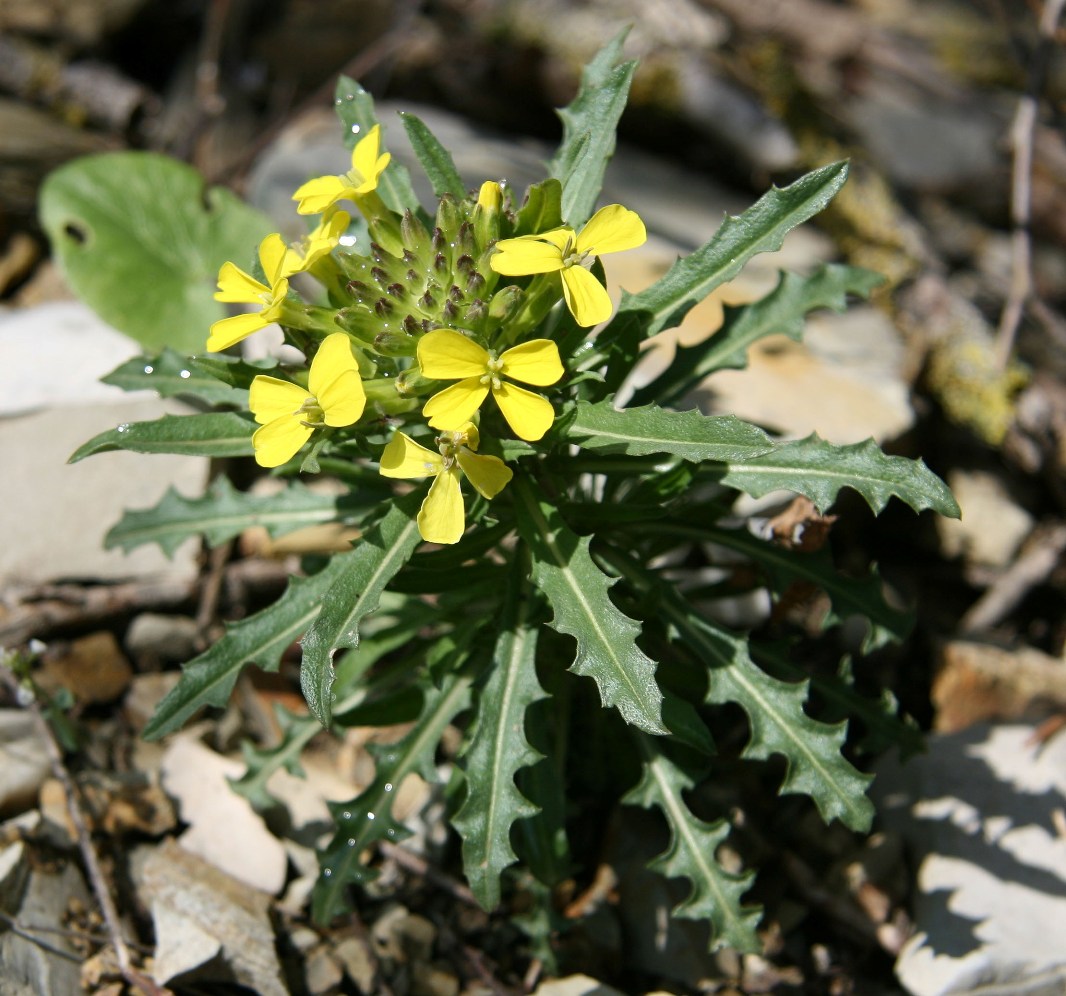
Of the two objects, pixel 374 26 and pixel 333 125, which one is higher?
pixel 374 26

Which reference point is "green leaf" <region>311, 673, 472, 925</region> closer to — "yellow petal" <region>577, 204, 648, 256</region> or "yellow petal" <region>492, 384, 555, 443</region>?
"yellow petal" <region>492, 384, 555, 443</region>

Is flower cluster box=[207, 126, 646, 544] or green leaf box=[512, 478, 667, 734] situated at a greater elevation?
flower cluster box=[207, 126, 646, 544]

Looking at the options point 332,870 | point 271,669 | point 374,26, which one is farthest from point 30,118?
point 332,870

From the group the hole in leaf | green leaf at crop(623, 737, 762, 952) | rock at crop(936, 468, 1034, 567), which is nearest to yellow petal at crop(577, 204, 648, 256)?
green leaf at crop(623, 737, 762, 952)

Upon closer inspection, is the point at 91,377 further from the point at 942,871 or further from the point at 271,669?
the point at 942,871

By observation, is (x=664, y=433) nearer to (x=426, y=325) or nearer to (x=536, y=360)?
(x=536, y=360)

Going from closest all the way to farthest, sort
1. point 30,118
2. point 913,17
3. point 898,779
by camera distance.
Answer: point 898,779, point 30,118, point 913,17

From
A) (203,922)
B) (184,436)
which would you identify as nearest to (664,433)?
(184,436)
